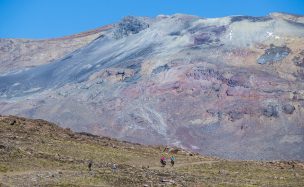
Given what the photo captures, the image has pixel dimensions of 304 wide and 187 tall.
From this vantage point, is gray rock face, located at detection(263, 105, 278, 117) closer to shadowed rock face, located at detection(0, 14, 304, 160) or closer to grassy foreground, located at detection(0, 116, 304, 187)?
shadowed rock face, located at detection(0, 14, 304, 160)

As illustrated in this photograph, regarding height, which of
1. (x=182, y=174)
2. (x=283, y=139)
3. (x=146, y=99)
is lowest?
(x=182, y=174)

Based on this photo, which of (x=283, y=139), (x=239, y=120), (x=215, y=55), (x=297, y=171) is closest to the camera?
(x=297, y=171)

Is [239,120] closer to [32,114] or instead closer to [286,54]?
[286,54]

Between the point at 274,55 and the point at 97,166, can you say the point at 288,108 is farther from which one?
the point at 97,166

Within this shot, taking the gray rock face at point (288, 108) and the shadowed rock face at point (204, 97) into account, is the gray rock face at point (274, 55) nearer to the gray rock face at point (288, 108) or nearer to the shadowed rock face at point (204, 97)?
the shadowed rock face at point (204, 97)

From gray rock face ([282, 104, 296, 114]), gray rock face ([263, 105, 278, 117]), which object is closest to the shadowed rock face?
gray rock face ([263, 105, 278, 117])

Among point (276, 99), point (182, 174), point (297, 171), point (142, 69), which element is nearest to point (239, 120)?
point (276, 99)
